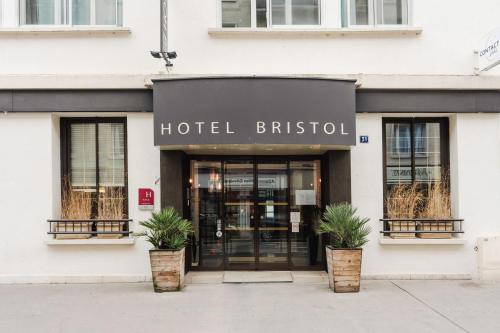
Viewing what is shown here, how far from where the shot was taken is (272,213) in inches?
416

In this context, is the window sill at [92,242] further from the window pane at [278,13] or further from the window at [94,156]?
the window pane at [278,13]

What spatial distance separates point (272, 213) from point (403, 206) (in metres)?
2.78

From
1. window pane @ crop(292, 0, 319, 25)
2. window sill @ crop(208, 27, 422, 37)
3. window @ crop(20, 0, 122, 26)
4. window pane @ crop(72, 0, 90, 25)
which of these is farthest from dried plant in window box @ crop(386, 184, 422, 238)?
window pane @ crop(72, 0, 90, 25)

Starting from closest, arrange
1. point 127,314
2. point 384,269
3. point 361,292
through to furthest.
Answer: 1. point 127,314
2. point 361,292
3. point 384,269

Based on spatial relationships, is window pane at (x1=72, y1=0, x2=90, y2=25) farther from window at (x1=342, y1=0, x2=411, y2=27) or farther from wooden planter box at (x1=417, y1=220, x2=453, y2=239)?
Answer: wooden planter box at (x1=417, y1=220, x2=453, y2=239)

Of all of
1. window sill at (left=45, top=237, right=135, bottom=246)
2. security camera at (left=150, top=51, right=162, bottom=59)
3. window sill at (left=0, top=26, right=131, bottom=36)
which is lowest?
window sill at (left=45, top=237, right=135, bottom=246)

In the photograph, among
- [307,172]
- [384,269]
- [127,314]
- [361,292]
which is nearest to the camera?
[127,314]

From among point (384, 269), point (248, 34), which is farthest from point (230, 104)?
point (384, 269)

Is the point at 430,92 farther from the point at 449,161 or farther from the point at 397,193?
the point at 397,193

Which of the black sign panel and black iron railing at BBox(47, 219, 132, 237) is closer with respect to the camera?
the black sign panel

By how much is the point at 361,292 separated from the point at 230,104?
4.19m

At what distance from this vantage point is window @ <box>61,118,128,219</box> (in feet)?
33.2

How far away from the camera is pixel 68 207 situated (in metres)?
9.93

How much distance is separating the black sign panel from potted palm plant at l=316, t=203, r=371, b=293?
4.73 ft
